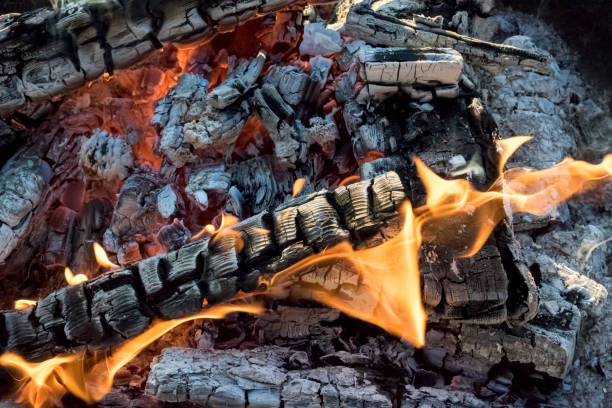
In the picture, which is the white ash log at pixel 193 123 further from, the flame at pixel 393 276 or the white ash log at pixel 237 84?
the flame at pixel 393 276

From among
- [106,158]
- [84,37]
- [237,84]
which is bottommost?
[106,158]

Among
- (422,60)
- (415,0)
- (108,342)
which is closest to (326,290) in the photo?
(108,342)

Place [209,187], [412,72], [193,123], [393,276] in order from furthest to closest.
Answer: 1. [193,123]
2. [209,187]
3. [412,72]
4. [393,276]

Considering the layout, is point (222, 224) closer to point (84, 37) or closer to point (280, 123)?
point (280, 123)

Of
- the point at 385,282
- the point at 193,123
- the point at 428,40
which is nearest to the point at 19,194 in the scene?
the point at 193,123

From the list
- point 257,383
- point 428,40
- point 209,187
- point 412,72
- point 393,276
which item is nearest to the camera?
point 257,383

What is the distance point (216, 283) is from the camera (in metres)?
2.26

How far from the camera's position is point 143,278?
2.27 meters

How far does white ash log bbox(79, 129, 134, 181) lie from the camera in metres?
3.15

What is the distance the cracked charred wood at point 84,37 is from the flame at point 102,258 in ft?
3.42

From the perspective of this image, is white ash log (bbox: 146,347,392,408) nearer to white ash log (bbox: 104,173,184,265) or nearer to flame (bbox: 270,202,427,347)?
flame (bbox: 270,202,427,347)

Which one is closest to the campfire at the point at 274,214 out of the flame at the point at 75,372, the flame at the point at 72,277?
the flame at the point at 75,372

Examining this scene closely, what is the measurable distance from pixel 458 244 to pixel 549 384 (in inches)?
35.4

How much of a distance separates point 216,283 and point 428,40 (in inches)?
A: 88.6
